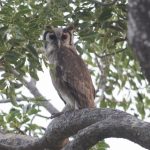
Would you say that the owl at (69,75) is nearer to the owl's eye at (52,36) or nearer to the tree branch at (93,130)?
the owl's eye at (52,36)

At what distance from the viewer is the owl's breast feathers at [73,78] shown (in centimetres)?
456

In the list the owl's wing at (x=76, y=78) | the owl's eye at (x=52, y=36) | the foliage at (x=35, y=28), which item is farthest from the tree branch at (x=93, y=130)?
the owl's eye at (x=52, y=36)

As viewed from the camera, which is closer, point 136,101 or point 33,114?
point 33,114

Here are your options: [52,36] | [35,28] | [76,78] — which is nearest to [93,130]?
[35,28]

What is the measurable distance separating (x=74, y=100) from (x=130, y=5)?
12.9ft

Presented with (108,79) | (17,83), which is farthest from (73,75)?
(17,83)

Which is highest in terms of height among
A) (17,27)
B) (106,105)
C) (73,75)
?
(17,27)

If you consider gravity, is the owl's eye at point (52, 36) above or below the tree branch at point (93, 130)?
above

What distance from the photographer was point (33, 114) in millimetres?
3730

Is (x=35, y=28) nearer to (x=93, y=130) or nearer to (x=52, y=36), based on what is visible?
(x=93, y=130)

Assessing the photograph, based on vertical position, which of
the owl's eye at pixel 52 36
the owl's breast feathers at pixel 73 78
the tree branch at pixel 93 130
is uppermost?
the owl's eye at pixel 52 36

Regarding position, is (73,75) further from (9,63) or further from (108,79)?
(9,63)

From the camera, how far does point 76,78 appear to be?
469 centimetres

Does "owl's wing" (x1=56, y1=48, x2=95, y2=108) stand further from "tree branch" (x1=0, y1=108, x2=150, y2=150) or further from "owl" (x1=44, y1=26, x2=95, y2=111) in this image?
"tree branch" (x1=0, y1=108, x2=150, y2=150)
